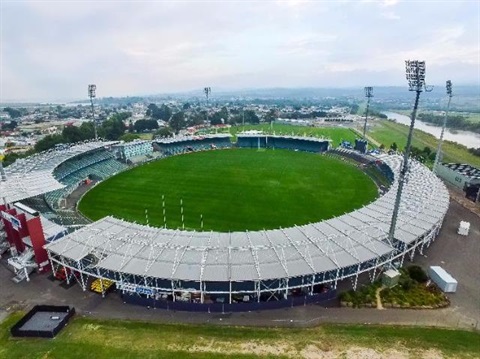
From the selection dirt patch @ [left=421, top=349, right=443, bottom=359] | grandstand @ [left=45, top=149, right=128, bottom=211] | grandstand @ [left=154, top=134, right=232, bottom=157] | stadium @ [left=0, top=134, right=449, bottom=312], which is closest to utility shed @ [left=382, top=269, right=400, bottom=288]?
stadium @ [left=0, top=134, right=449, bottom=312]

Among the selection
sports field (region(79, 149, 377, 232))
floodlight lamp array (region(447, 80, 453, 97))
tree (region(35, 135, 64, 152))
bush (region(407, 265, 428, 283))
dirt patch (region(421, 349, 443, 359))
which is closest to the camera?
dirt patch (region(421, 349, 443, 359))

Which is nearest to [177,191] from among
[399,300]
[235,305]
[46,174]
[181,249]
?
[46,174]

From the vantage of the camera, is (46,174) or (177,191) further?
(177,191)

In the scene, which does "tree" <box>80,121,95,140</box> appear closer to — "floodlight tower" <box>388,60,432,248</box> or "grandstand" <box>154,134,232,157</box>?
"grandstand" <box>154,134,232,157</box>

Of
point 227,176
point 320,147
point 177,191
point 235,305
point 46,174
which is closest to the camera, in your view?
point 235,305

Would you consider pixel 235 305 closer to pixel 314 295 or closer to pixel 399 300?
pixel 314 295

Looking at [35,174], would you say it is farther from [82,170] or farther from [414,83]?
[414,83]
